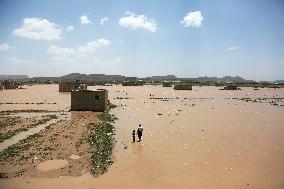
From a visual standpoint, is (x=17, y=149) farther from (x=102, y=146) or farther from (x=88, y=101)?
(x=88, y=101)

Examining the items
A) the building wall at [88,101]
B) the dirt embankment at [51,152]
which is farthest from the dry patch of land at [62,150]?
the building wall at [88,101]

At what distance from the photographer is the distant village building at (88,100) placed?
29.4 meters

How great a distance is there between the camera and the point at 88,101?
29.5 meters

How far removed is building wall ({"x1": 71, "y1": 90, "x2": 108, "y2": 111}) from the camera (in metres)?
29.4

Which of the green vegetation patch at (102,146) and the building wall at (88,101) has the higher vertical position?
the building wall at (88,101)

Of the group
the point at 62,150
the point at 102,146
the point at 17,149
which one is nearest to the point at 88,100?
the point at 102,146

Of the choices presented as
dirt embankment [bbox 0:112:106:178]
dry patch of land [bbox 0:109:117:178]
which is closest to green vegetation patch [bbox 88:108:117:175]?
dry patch of land [bbox 0:109:117:178]

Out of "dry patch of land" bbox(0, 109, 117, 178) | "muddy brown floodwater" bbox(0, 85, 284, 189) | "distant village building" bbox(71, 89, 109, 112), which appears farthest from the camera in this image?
"distant village building" bbox(71, 89, 109, 112)

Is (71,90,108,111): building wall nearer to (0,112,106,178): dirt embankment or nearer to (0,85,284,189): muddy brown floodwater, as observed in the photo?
(0,85,284,189): muddy brown floodwater

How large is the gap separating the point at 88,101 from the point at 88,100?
90 mm

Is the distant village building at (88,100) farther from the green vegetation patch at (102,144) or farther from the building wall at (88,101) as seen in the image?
the green vegetation patch at (102,144)

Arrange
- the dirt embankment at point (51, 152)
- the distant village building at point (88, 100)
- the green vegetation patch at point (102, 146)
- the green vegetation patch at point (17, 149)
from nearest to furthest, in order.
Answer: the dirt embankment at point (51, 152)
the green vegetation patch at point (102, 146)
the green vegetation patch at point (17, 149)
the distant village building at point (88, 100)

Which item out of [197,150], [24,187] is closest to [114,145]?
[197,150]

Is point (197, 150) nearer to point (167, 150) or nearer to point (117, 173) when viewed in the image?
point (167, 150)
